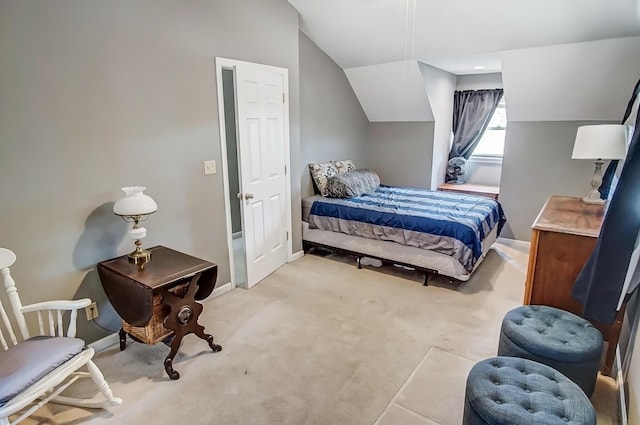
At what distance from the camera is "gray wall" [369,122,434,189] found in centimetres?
529

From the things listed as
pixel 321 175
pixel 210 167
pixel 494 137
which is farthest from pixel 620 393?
pixel 494 137

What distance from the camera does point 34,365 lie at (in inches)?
65.6

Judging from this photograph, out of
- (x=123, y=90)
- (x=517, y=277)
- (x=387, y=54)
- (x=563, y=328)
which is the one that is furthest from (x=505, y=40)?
(x=123, y=90)

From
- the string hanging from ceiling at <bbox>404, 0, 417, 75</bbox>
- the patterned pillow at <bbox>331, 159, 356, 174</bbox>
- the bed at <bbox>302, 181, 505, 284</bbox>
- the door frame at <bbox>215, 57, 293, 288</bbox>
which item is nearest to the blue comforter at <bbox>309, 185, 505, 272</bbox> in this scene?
the bed at <bbox>302, 181, 505, 284</bbox>

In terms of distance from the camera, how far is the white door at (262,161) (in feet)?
10.5

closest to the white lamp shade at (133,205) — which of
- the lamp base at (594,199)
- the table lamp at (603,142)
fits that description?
the table lamp at (603,142)

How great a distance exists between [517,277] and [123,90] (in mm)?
3846

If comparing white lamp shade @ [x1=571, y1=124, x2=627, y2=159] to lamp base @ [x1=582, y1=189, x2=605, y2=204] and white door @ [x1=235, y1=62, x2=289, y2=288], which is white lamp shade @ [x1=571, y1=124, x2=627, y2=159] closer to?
lamp base @ [x1=582, y1=189, x2=605, y2=204]

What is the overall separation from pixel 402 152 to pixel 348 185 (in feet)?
5.40

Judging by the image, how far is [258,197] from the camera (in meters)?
3.46

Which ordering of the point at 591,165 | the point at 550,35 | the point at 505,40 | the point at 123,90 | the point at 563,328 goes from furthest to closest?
the point at 591,165 → the point at 505,40 → the point at 550,35 → the point at 123,90 → the point at 563,328

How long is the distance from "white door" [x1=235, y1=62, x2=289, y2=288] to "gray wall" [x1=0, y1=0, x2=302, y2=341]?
214mm

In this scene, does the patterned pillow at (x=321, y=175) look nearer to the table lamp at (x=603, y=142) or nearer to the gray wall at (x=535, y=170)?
the gray wall at (x=535, y=170)

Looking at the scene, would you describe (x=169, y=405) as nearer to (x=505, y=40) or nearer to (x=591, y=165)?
(x=505, y=40)
